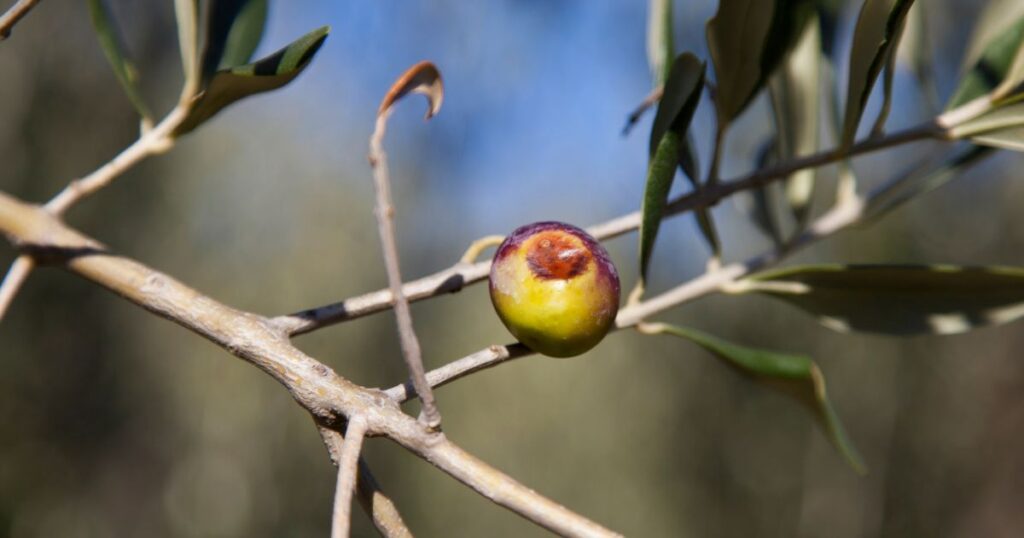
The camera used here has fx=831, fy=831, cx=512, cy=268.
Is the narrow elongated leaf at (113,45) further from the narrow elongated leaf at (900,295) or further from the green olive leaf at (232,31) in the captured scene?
the narrow elongated leaf at (900,295)

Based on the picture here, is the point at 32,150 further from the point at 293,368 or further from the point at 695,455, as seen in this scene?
the point at 695,455

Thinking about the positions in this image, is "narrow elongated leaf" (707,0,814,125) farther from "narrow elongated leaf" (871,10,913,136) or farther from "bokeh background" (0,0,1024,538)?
"bokeh background" (0,0,1024,538)

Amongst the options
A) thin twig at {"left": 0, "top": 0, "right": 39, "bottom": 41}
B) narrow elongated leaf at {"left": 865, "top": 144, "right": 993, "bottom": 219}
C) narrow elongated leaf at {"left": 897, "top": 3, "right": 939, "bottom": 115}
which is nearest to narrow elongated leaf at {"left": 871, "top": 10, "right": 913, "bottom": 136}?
narrow elongated leaf at {"left": 865, "top": 144, "right": 993, "bottom": 219}

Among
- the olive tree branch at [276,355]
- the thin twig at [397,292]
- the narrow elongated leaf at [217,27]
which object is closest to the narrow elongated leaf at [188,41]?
the narrow elongated leaf at [217,27]

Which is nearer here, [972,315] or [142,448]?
[972,315]

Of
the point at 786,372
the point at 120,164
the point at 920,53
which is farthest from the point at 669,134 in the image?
the point at 920,53

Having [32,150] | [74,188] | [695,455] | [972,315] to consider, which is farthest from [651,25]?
[695,455]
